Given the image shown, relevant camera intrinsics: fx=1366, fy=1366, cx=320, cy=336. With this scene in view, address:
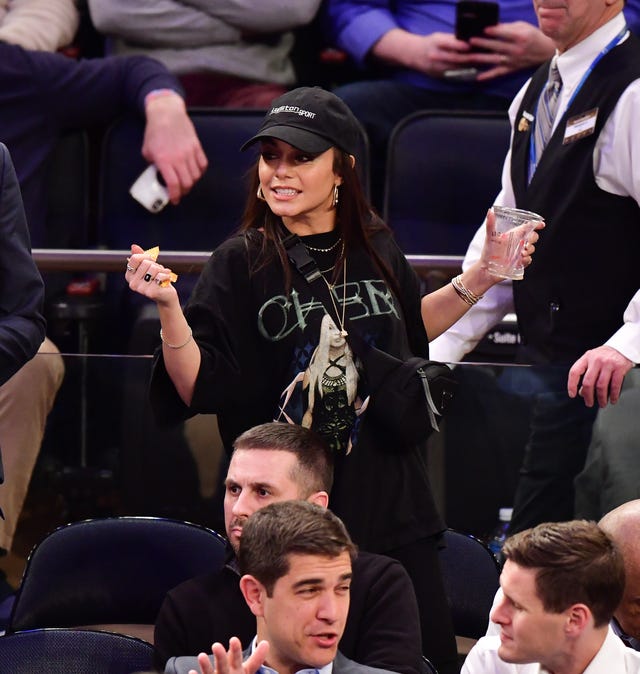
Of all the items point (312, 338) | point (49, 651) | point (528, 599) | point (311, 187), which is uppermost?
point (311, 187)

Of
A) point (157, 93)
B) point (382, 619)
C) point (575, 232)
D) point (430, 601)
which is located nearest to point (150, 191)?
point (157, 93)

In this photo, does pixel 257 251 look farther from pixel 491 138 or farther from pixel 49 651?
pixel 491 138

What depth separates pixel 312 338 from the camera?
269 cm

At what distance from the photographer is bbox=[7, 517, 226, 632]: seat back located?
115 inches

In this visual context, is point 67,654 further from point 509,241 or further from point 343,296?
point 509,241

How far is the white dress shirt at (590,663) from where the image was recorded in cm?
235

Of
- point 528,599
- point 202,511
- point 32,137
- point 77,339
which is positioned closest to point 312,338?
point 528,599

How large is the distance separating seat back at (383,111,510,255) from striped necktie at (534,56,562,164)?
989mm

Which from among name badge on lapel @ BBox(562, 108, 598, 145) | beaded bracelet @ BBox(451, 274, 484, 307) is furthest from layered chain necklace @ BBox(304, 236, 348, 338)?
name badge on lapel @ BBox(562, 108, 598, 145)

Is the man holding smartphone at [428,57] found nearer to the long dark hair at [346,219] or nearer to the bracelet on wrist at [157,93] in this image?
the bracelet on wrist at [157,93]

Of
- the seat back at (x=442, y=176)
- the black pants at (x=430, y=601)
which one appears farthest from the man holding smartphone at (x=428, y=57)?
the black pants at (x=430, y=601)

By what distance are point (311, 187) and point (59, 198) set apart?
2186 mm

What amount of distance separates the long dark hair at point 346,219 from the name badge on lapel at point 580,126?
75 centimetres

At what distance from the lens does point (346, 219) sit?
9.12ft
